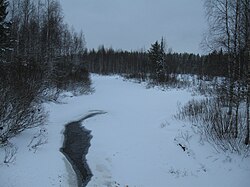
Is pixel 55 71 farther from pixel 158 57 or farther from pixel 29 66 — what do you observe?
pixel 158 57

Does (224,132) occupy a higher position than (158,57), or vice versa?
(158,57)

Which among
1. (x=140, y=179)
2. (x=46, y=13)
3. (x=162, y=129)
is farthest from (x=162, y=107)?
(x=46, y=13)

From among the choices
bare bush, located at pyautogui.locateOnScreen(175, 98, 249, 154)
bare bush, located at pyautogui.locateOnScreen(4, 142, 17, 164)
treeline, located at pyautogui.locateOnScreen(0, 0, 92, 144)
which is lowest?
bare bush, located at pyautogui.locateOnScreen(4, 142, 17, 164)

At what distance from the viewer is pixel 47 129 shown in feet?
42.8

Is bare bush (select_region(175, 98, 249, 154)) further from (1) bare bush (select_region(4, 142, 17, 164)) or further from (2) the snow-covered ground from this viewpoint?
(1) bare bush (select_region(4, 142, 17, 164))

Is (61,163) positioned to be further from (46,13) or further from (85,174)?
(46,13)

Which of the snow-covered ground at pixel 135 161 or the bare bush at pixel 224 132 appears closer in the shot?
the snow-covered ground at pixel 135 161

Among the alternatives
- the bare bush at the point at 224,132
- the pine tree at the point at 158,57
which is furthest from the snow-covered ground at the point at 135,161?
the pine tree at the point at 158,57

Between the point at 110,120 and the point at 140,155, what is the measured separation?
6.76m

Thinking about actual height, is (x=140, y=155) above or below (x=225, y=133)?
below

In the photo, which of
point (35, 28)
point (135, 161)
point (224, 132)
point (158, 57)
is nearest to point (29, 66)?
point (135, 161)

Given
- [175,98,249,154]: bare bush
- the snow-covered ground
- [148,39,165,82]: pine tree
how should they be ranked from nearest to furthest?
1. the snow-covered ground
2. [175,98,249,154]: bare bush
3. [148,39,165,82]: pine tree

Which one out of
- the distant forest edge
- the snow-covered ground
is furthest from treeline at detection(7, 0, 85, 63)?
the snow-covered ground

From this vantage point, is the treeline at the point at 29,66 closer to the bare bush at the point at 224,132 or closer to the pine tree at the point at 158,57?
the bare bush at the point at 224,132
